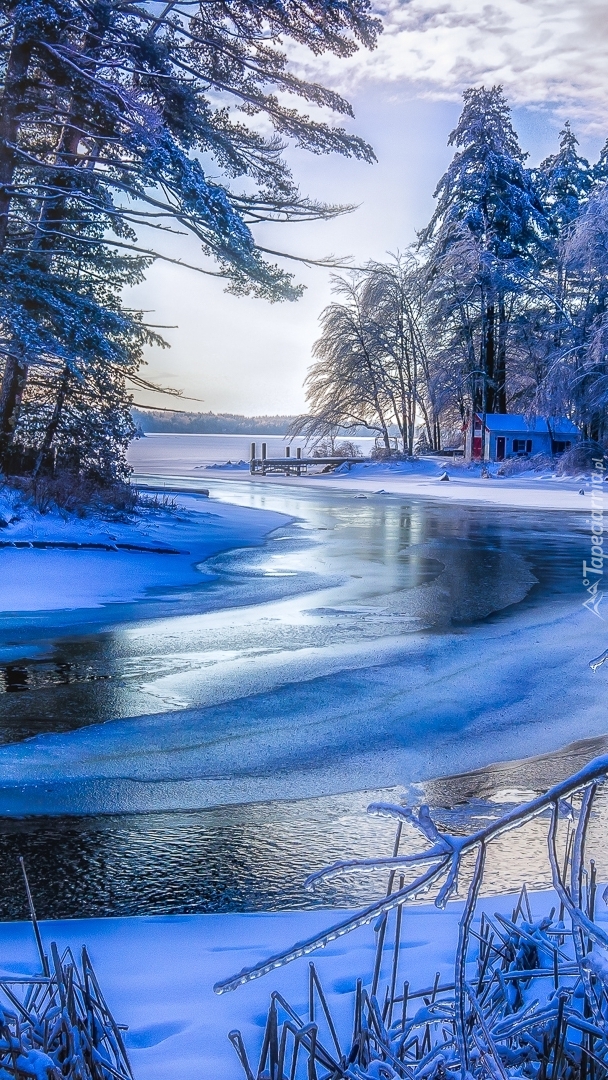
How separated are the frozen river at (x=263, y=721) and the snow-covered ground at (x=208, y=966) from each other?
301 mm

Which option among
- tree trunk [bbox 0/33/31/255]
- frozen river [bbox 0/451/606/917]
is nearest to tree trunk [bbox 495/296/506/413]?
tree trunk [bbox 0/33/31/255]

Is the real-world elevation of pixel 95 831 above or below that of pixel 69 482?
below

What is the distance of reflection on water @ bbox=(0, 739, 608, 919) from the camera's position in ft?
13.1

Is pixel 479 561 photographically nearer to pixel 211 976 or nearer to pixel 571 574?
pixel 571 574

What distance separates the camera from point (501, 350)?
54844mm

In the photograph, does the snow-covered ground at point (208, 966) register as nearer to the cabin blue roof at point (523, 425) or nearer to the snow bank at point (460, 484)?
the snow bank at point (460, 484)

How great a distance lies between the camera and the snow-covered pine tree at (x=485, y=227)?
4984 centimetres

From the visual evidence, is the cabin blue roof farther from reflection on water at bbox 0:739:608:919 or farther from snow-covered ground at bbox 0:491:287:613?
reflection on water at bbox 0:739:608:919

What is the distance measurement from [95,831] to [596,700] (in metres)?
4.40

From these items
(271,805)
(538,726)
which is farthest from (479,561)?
(271,805)

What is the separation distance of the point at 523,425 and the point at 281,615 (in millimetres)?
43703

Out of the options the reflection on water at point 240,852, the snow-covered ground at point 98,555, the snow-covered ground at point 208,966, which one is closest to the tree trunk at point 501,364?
the snow-covered ground at point 98,555

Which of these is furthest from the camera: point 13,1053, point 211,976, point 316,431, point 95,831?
point 316,431

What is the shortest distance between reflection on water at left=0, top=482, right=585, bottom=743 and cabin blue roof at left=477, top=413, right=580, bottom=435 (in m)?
30.6
